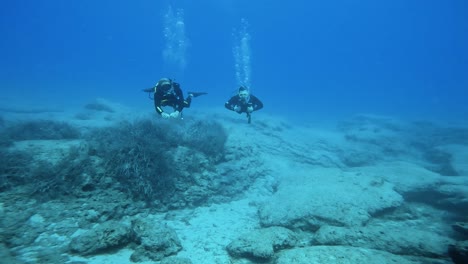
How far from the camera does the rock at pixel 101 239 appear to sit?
4.27m

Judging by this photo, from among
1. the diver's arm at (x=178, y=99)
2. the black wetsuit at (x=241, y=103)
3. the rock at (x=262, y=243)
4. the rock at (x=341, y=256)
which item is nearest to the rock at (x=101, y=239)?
the rock at (x=262, y=243)

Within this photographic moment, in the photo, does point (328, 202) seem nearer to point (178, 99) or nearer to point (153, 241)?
point (153, 241)

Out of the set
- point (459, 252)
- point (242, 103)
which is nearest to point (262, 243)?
point (459, 252)

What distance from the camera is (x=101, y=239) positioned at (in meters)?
4.38

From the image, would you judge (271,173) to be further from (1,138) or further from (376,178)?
(1,138)

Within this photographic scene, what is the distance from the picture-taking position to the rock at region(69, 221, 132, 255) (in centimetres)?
427

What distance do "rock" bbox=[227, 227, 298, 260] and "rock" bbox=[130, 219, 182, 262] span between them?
1035mm

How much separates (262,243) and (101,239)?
8.84ft

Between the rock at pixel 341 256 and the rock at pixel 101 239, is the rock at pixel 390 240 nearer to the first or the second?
the rock at pixel 341 256

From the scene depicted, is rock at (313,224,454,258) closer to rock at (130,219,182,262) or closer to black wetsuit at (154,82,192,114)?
rock at (130,219,182,262)

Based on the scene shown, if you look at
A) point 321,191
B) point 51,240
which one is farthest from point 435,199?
point 51,240

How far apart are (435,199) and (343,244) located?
4.43m

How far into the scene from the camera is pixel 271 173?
8.90m

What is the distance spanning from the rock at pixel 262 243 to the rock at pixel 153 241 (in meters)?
1.04
